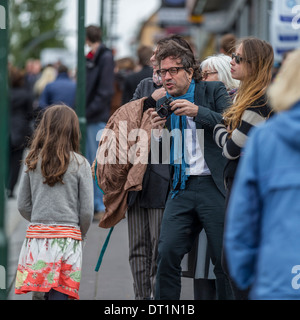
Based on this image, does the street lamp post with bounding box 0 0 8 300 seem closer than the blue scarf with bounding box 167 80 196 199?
Yes

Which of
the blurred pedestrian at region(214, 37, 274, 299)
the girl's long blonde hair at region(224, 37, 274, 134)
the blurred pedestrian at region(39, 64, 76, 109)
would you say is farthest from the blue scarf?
the blurred pedestrian at region(39, 64, 76, 109)

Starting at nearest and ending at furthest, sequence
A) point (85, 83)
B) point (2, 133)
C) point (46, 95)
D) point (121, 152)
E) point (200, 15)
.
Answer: point (2, 133)
point (121, 152)
point (85, 83)
point (46, 95)
point (200, 15)

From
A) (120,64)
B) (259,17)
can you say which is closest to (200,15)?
(259,17)

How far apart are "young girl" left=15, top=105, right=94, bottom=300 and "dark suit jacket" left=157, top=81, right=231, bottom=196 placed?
656 mm

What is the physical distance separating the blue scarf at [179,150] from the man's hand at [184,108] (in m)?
0.21

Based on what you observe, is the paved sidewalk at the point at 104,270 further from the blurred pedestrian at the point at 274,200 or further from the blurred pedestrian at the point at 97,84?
the blurred pedestrian at the point at 274,200

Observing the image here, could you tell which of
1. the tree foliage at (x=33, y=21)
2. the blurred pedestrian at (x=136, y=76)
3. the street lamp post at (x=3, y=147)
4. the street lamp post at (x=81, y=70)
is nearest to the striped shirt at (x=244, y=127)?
the street lamp post at (x=3, y=147)

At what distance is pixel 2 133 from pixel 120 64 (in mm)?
10368

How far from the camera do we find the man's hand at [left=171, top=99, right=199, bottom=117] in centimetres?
482

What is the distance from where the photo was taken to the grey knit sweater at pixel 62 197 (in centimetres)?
503

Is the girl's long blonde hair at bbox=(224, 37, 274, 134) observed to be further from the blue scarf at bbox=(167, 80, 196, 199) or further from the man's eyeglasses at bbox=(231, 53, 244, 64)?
the blue scarf at bbox=(167, 80, 196, 199)

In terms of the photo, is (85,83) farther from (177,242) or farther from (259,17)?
(259,17)

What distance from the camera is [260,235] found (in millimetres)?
2975
